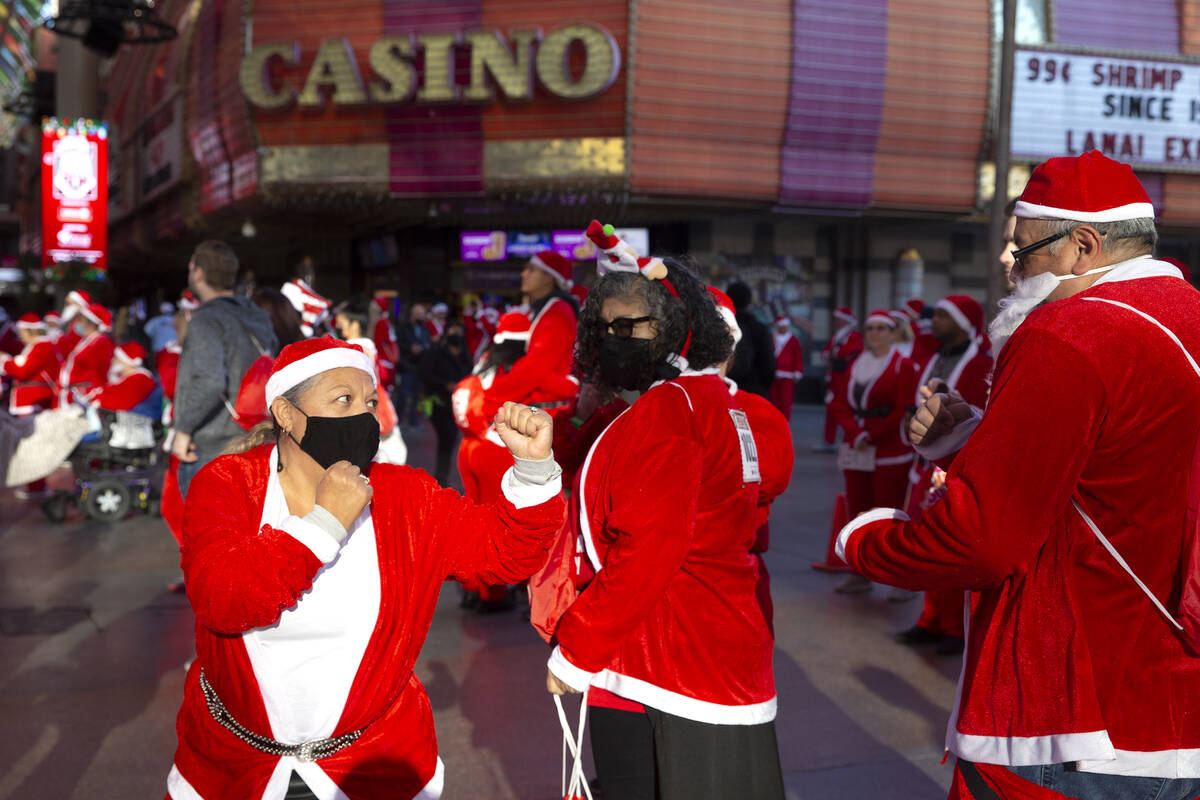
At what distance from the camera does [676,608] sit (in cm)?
252

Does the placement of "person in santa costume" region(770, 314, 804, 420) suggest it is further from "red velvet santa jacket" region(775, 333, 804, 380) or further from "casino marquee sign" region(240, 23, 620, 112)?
"casino marquee sign" region(240, 23, 620, 112)

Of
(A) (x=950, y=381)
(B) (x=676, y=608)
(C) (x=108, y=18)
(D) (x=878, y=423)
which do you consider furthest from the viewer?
(C) (x=108, y=18)

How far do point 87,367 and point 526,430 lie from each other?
8449 millimetres

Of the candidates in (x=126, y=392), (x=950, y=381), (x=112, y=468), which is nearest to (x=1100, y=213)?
(x=950, y=381)

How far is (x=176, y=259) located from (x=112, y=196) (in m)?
2.45

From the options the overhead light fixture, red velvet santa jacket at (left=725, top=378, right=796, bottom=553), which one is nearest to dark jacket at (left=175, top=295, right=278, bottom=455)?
red velvet santa jacket at (left=725, top=378, right=796, bottom=553)

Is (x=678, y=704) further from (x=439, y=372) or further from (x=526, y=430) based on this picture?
(x=439, y=372)

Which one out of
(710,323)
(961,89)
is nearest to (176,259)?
(961,89)

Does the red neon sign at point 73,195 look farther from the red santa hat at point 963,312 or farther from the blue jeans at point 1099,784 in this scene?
the blue jeans at point 1099,784

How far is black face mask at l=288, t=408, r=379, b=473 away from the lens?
84.3 inches

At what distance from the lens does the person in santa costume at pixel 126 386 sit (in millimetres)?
8883

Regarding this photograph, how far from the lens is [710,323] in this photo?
2.94 m

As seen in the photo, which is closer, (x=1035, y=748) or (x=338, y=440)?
(x=1035, y=748)

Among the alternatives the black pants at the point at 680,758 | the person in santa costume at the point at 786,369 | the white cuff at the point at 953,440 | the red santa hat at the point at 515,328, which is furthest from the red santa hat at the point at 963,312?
the person in santa costume at the point at 786,369
